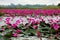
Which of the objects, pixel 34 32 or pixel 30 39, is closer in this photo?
pixel 30 39

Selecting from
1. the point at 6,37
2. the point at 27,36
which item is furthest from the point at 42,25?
the point at 6,37

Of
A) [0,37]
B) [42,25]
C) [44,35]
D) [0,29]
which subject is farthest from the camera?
[42,25]

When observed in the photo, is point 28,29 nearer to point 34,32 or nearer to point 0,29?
point 34,32

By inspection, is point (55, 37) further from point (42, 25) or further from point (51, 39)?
point (42, 25)

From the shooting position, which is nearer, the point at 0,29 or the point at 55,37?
the point at 55,37

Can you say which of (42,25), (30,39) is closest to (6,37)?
(30,39)

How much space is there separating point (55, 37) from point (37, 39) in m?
0.20

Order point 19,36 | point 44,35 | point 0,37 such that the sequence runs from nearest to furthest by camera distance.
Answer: point 0,37 → point 19,36 → point 44,35

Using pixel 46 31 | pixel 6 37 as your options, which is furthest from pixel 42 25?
pixel 6 37

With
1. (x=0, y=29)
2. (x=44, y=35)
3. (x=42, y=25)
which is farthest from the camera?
(x=42, y=25)

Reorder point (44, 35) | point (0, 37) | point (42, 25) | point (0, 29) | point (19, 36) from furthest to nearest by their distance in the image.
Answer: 1. point (42, 25)
2. point (0, 29)
3. point (44, 35)
4. point (19, 36)
5. point (0, 37)

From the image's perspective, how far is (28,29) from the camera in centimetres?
253

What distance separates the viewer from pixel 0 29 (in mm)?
2594

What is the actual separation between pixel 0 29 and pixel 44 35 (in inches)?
22.1
